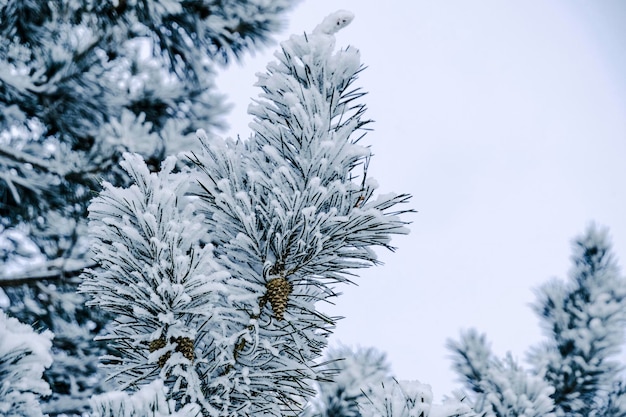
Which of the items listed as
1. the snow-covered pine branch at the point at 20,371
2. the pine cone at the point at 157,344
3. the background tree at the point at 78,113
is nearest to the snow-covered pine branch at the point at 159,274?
the pine cone at the point at 157,344

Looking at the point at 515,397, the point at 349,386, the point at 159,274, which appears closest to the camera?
the point at 159,274

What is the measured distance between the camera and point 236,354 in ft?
2.76

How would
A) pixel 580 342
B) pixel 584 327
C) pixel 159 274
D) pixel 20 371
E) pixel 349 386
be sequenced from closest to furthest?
pixel 20 371 → pixel 159 274 → pixel 349 386 → pixel 580 342 → pixel 584 327

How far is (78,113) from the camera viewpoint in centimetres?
398

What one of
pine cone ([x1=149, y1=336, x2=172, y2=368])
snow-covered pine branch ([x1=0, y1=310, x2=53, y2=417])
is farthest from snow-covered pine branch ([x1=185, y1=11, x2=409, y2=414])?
snow-covered pine branch ([x1=0, y1=310, x2=53, y2=417])

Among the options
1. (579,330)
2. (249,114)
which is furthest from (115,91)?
(579,330)

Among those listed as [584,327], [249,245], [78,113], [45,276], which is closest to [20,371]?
[249,245]

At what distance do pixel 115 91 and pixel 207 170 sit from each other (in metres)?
3.78

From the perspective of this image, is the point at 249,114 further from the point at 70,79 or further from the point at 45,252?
the point at 45,252

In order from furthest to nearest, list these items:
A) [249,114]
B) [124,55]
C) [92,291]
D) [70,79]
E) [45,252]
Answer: [124,55]
[45,252]
[70,79]
[249,114]
[92,291]

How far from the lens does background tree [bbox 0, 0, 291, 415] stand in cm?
331

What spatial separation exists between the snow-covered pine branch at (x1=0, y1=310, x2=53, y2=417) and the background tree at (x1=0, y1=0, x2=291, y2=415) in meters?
2.51

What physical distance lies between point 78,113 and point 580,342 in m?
4.04

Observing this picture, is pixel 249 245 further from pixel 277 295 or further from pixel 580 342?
pixel 580 342
